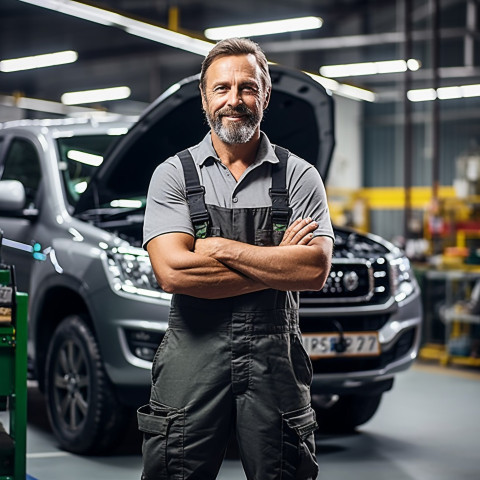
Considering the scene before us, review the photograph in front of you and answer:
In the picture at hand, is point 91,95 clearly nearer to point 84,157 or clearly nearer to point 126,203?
point 84,157

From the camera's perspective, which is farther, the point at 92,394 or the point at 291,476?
the point at 92,394

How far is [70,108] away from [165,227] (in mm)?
20015

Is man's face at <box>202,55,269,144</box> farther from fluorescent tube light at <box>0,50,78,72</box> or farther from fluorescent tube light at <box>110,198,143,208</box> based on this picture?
fluorescent tube light at <box>0,50,78,72</box>

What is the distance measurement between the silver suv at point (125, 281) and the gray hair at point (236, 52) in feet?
5.34

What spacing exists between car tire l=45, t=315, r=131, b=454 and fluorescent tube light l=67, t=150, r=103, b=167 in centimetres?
97

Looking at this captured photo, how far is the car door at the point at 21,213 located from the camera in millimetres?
4801

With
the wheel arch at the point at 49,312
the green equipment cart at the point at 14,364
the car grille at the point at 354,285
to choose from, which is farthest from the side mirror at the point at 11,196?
the car grille at the point at 354,285

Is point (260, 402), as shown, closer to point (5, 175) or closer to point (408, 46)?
point (5, 175)

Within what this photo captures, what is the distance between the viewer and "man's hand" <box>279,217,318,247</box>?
2326 mm

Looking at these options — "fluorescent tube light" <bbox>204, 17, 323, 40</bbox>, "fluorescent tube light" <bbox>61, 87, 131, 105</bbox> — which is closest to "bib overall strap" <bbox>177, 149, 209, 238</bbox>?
"fluorescent tube light" <bbox>204, 17, 323, 40</bbox>

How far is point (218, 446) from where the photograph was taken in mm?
2295

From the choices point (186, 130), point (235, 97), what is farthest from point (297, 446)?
point (186, 130)

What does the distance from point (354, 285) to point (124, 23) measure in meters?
3.94

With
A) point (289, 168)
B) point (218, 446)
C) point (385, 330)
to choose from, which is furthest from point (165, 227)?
point (385, 330)
